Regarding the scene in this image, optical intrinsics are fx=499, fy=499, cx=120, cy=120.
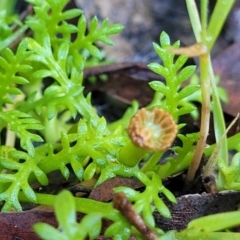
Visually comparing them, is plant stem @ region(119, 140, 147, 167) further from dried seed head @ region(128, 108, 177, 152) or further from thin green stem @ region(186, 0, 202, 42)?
thin green stem @ region(186, 0, 202, 42)

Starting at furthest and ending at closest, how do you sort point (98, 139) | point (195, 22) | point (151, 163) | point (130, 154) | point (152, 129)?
1. point (151, 163)
2. point (98, 139)
3. point (130, 154)
4. point (195, 22)
5. point (152, 129)

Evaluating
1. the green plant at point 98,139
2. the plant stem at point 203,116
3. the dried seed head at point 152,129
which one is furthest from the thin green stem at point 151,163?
the dried seed head at point 152,129

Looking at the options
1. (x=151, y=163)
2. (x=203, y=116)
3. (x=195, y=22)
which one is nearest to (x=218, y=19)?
(x=195, y=22)

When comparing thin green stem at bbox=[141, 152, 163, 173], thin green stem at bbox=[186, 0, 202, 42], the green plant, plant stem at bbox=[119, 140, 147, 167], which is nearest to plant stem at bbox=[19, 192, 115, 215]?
the green plant

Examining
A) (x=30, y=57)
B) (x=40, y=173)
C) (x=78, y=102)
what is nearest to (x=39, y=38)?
(x=30, y=57)

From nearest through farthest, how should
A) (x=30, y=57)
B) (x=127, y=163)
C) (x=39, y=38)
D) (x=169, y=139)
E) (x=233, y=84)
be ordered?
(x=169, y=139)
(x=127, y=163)
(x=30, y=57)
(x=39, y=38)
(x=233, y=84)

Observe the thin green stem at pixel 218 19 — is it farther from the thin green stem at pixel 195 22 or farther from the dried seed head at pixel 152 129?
the dried seed head at pixel 152 129

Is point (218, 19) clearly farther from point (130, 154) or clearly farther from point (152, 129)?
point (130, 154)

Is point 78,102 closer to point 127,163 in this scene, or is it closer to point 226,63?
point 127,163
